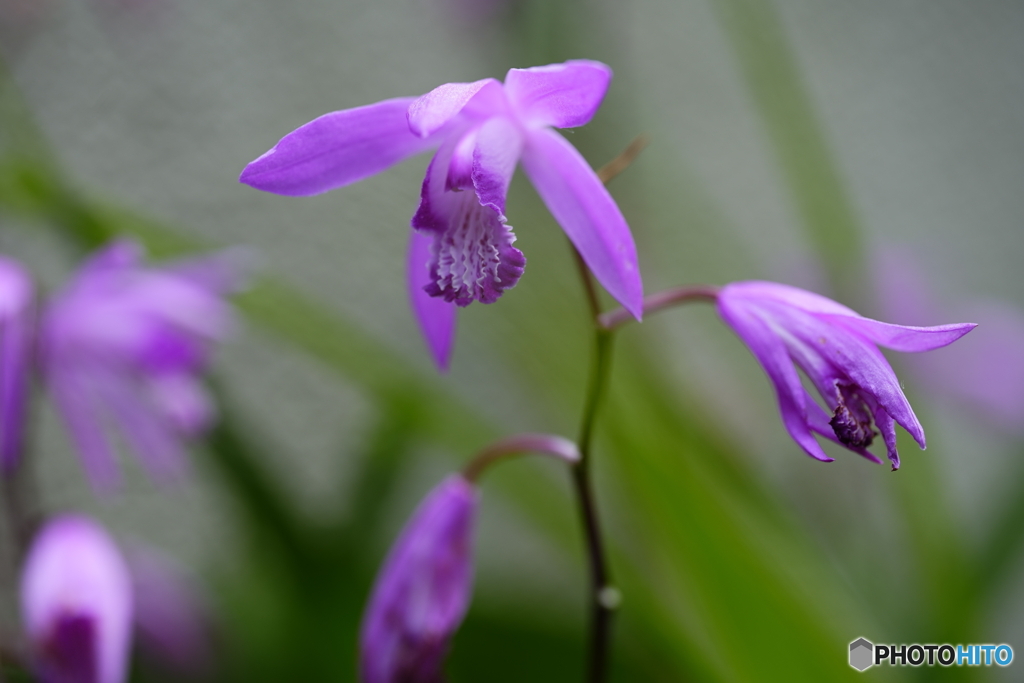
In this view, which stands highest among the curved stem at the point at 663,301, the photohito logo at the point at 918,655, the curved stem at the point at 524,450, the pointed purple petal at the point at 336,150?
the pointed purple petal at the point at 336,150

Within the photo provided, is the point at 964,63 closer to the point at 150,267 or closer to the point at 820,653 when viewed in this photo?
the point at 820,653

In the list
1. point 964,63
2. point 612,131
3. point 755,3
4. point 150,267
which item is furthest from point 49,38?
point 964,63

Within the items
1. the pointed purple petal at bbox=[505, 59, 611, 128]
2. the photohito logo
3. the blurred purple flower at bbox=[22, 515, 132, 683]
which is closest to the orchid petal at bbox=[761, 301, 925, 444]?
the pointed purple petal at bbox=[505, 59, 611, 128]

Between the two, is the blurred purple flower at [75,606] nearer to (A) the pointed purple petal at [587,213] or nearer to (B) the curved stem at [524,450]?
(B) the curved stem at [524,450]

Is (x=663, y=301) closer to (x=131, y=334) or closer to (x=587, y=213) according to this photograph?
(x=587, y=213)

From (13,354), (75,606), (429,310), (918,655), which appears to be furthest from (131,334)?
(918,655)

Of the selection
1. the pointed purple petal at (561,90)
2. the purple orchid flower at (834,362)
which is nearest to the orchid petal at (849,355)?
the purple orchid flower at (834,362)

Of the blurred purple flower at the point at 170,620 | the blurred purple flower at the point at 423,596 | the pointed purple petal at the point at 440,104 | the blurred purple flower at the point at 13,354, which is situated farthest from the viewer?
the blurred purple flower at the point at 170,620
